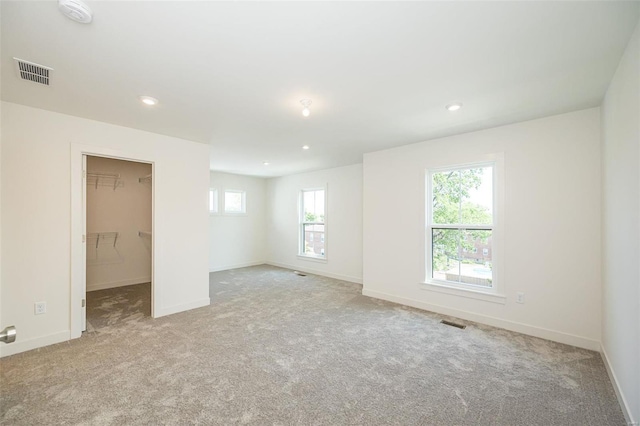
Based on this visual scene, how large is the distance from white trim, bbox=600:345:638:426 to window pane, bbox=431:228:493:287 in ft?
3.85

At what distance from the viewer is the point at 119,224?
17.3 ft

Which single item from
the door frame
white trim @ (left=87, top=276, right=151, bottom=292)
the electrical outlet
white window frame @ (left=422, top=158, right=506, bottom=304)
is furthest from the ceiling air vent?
white window frame @ (left=422, top=158, right=506, bottom=304)

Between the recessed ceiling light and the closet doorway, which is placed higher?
the recessed ceiling light

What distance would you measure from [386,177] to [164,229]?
3422 mm

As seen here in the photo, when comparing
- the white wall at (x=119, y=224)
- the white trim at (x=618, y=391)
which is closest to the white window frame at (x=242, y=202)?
the white wall at (x=119, y=224)

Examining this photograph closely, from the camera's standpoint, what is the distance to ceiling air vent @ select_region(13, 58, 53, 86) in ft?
6.50

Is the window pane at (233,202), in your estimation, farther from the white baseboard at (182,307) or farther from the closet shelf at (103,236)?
the white baseboard at (182,307)

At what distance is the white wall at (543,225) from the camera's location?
2809 mm

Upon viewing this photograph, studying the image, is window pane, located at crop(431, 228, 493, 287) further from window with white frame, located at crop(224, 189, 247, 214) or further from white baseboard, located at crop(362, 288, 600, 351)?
window with white frame, located at crop(224, 189, 247, 214)

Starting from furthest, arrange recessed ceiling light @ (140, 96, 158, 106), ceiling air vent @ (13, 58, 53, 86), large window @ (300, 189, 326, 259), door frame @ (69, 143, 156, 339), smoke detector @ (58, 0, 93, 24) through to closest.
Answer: large window @ (300, 189, 326, 259) < door frame @ (69, 143, 156, 339) < recessed ceiling light @ (140, 96, 158, 106) < ceiling air vent @ (13, 58, 53, 86) < smoke detector @ (58, 0, 93, 24)

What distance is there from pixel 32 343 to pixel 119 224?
2919 mm

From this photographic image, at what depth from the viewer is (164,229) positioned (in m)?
3.74

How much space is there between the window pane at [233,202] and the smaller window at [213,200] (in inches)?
9.4

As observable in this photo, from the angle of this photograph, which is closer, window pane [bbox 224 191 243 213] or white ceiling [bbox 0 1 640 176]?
white ceiling [bbox 0 1 640 176]
